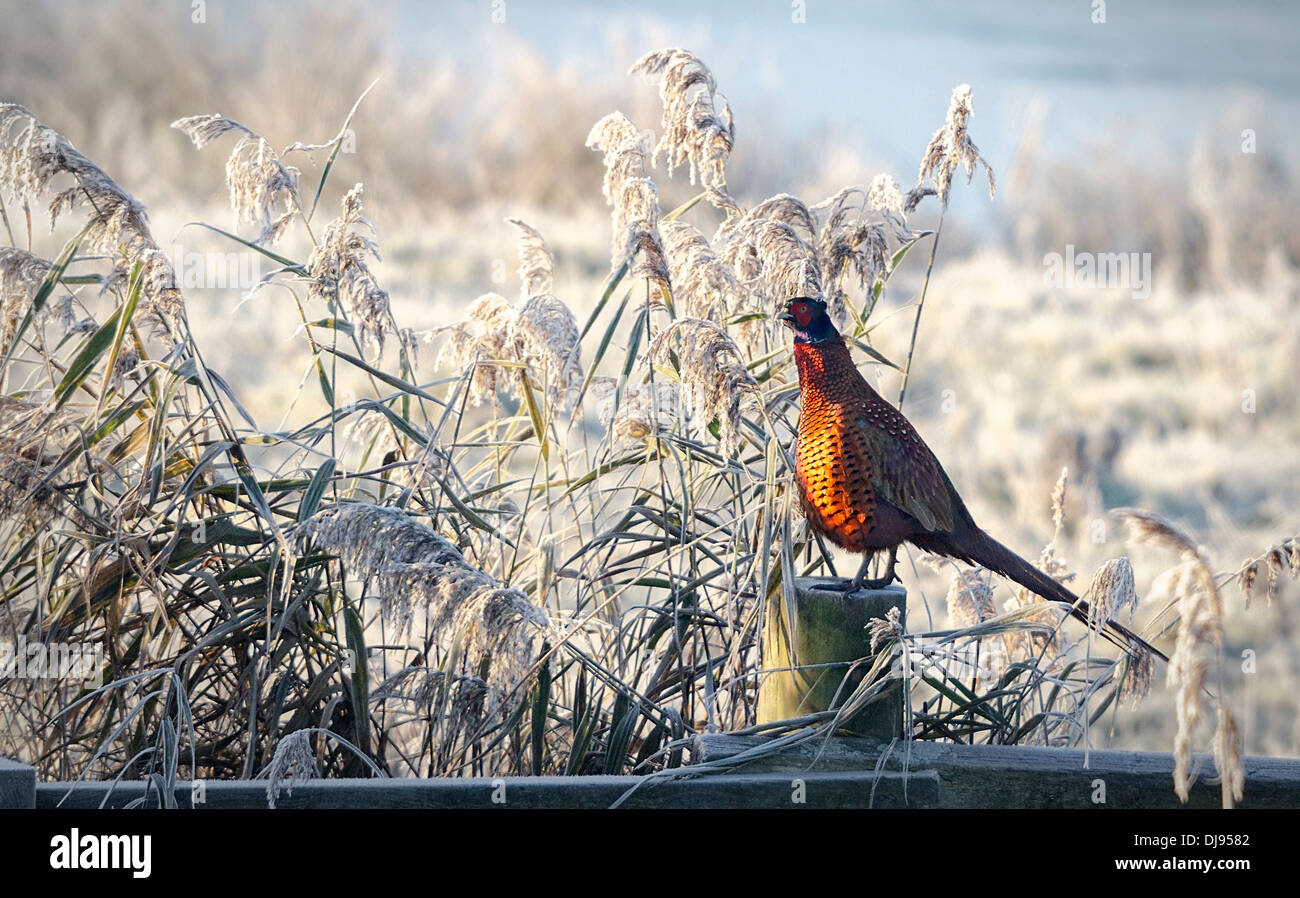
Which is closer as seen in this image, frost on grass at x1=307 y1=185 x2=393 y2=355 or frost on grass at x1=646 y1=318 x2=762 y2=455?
frost on grass at x1=646 y1=318 x2=762 y2=455

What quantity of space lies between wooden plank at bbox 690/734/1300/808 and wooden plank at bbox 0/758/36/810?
96cm

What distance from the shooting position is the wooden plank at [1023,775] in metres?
2.00

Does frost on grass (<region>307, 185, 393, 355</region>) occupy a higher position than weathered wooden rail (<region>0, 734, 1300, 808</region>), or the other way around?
frost on grass (<region>307, 185, 393, 355</region>)

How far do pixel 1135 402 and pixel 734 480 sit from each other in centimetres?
659

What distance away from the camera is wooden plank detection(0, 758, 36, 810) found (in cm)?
175

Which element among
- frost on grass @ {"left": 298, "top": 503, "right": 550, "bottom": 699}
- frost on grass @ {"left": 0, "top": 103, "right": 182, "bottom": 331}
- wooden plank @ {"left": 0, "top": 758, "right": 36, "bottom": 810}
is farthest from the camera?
frost on grass @ {"left": 0, "top": 103, "right": 182, "bottom": 331}

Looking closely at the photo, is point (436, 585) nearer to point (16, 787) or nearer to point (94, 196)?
point (16, 787)

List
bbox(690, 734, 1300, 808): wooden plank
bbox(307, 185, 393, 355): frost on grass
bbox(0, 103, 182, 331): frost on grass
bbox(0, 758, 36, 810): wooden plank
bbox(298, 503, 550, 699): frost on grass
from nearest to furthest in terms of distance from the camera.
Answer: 1. bbox(0, 758, 36, 810): wooden plank
2. bbox(298, 503, 550, 699): frost on grass
3. bbox(690, 734, 1300, 808): wooden plank
4. bbox(0, 103, 182, 331): frost on grass
5. bbox(307, 185, 393, 355): frost on grass

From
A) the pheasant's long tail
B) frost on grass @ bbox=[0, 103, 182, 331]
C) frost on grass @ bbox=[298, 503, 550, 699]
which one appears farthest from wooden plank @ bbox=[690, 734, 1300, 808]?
frost on grass @ bbox=[0, 103, 182, 331]

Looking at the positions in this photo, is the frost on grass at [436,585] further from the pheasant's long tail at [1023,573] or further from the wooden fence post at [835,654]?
the pheasant's long tail at [1023,573]

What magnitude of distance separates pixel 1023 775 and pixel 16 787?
1.48 m

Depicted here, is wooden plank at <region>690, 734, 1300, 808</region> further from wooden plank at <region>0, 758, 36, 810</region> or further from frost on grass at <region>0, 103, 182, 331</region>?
frost on grass at <region>0, 103, 182, 331</region>

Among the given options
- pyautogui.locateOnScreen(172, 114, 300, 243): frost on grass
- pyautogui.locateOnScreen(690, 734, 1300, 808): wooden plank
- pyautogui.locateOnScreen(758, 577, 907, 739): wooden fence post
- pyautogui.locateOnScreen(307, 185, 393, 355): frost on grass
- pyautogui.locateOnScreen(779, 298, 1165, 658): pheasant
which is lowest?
pyautogui.locateOnScreen(690, 734, 1300, 808): wooden plank
